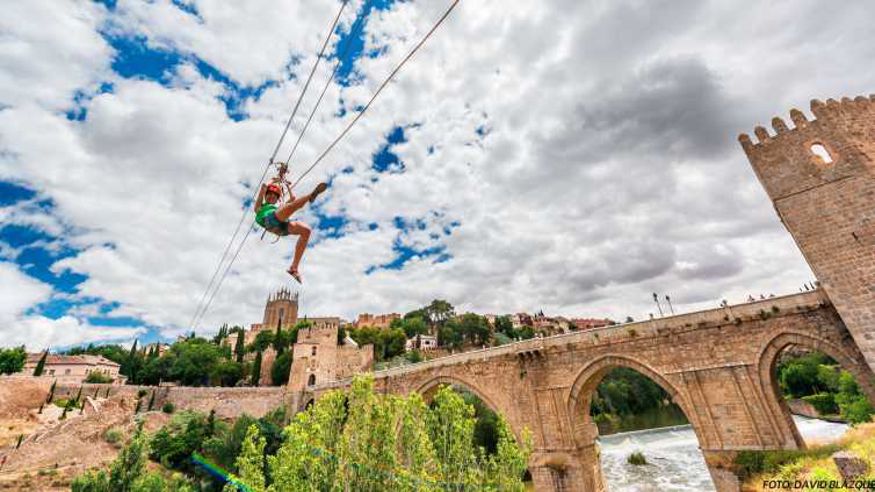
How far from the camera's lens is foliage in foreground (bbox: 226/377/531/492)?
14.6 ft

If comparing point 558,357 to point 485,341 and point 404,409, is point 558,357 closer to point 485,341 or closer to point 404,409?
point 404,409

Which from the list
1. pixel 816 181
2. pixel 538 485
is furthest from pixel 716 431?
pixel 816 181

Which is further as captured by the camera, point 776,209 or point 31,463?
point 31,463

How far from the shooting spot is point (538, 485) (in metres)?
14.5

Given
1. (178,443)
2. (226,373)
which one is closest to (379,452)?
(178,443)

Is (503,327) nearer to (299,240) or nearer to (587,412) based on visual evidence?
(587,412)

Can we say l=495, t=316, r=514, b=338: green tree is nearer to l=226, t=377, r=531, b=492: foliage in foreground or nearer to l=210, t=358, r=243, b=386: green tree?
l=210, t=358, r=243, b=386: green tree

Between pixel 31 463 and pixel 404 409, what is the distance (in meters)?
28.3

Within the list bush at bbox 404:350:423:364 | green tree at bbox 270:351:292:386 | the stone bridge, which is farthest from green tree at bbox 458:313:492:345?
the stone bridge

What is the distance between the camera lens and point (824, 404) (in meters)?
30.3

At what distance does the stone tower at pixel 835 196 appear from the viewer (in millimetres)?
9000

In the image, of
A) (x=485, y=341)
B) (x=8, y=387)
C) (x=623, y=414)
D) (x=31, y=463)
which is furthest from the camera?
(x=485, y=341)

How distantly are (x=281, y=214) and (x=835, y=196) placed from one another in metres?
14.3

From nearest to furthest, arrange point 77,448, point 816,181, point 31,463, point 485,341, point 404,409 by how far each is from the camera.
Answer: point 404,409
point 816,181
point 31,463
point 77,448
point 485,341
